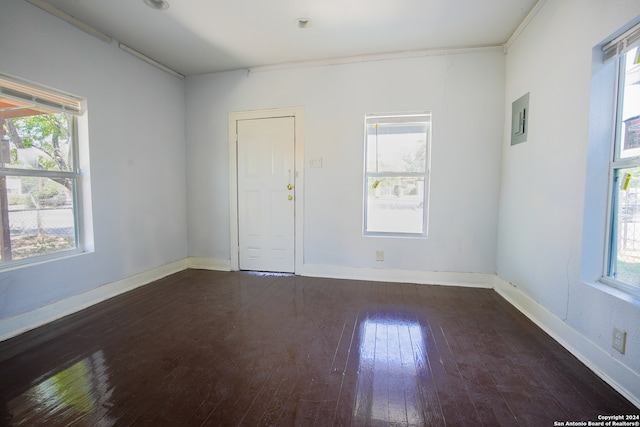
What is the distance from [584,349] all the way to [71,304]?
13.2 ft

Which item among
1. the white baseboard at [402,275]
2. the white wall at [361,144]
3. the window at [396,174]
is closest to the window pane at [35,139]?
the white wall at [361,144]

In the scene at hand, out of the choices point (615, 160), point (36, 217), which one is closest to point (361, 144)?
point (615, 160)

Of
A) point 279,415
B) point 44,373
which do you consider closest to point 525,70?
point 279,415

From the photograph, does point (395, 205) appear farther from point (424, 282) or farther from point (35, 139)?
point (35, 139)

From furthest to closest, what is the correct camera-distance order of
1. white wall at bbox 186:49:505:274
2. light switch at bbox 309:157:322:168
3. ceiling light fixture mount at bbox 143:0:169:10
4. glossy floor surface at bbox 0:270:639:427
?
1. light switch at bbox 309:157:322:168
2. white wall at bbox 186:49:505:274
3. ceiling light fixture mount at bbox 143:0:169:10
4. glossy floor surface at bbox 0:270:639:427

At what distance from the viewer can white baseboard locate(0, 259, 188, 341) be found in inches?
80.7

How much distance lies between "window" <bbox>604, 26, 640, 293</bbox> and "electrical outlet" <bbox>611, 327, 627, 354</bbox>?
9.6 inches

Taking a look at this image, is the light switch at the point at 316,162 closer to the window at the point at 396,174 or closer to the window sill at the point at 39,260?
the window at the point at 396,174

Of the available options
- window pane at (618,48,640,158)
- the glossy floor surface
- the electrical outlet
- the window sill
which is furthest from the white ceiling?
the glossy floor surface

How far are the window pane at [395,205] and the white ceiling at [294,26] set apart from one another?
4.91 ft

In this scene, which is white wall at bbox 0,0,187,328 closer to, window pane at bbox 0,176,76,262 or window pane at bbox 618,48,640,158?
window pane at bbox 0,176,76,262

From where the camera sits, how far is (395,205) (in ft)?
10.9

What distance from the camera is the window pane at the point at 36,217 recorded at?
2135 millimetres

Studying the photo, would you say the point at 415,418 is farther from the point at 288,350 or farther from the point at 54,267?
the point at 54,267
